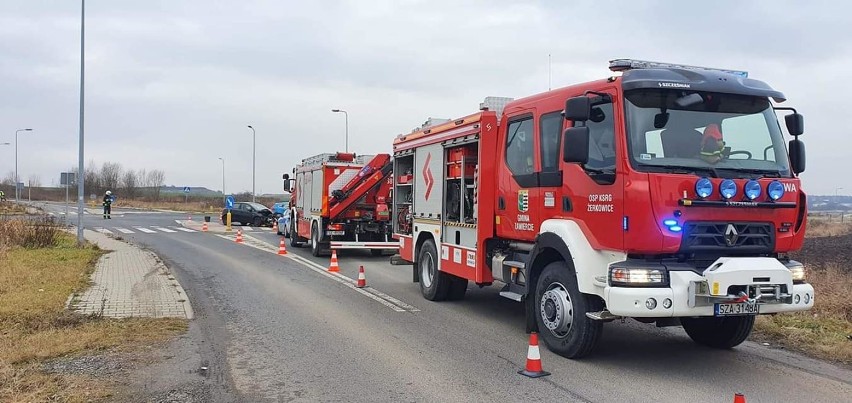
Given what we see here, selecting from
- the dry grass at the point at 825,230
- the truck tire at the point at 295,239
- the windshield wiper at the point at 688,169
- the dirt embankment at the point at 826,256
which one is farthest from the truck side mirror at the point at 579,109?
the dry grass at the point at 825,230

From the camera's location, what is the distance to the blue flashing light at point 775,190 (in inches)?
241

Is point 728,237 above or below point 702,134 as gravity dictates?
below

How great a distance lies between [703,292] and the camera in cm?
583

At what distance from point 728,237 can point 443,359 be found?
9.70 ft

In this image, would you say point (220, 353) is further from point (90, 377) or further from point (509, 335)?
point (509, 335)

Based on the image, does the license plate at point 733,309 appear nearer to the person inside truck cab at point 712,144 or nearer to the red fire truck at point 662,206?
the red fire truck at point 662,206

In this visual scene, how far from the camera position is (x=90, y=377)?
5.94 m

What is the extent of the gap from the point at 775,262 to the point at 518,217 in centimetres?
281

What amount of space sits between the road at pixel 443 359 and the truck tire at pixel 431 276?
0.21 meters

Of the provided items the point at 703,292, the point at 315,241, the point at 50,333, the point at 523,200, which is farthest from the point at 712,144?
the point at 315,241

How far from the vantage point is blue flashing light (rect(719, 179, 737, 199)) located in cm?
590

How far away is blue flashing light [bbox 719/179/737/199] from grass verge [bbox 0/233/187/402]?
5496mm

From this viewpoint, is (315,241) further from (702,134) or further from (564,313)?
(702,134)

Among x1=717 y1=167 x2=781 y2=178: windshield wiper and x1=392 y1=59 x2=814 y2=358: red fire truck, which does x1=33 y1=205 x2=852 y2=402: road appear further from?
x1=717 y1=167 x2=781 y2=178: windshield wiper
